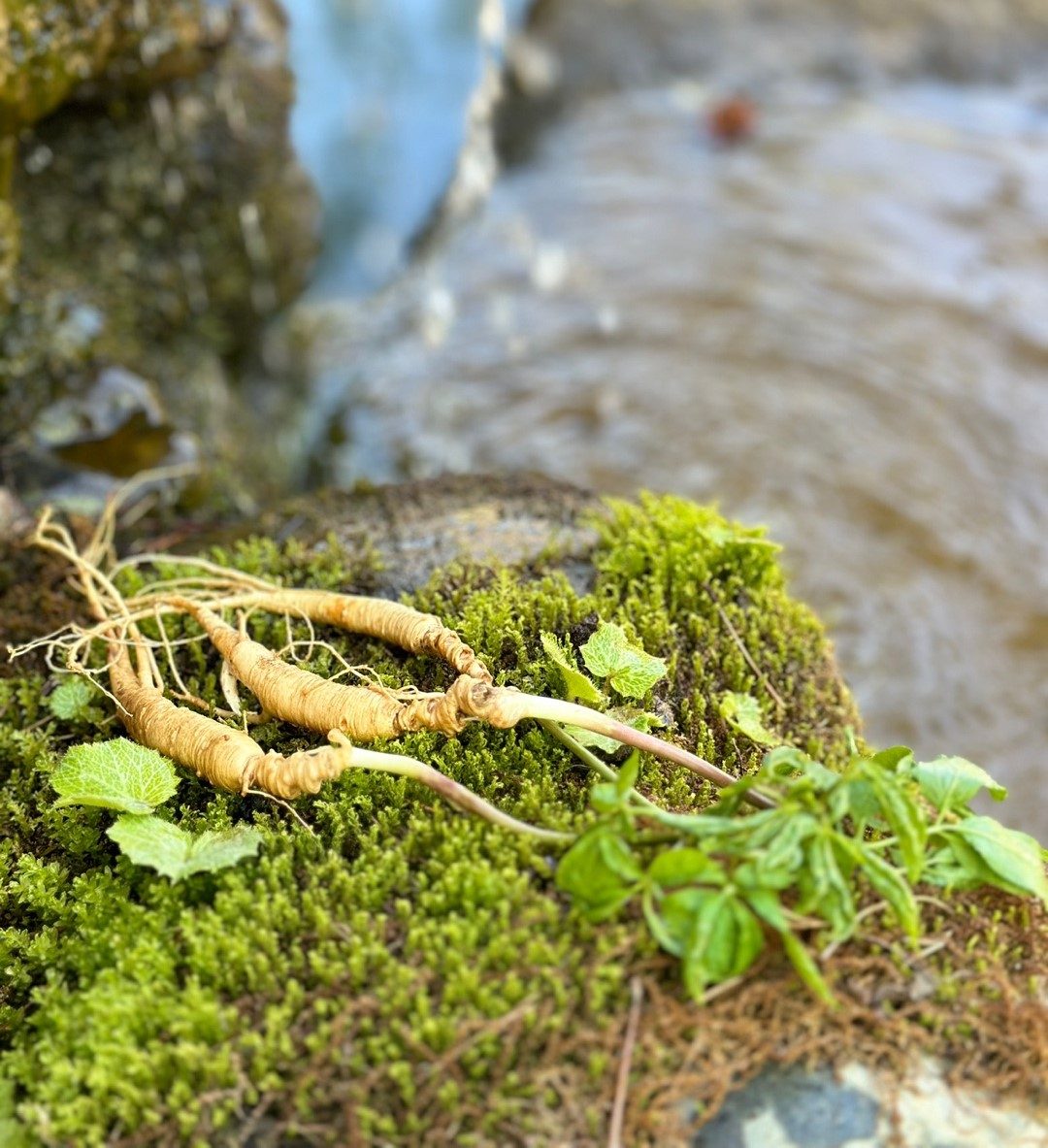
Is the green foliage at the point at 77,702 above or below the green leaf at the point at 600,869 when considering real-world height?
above

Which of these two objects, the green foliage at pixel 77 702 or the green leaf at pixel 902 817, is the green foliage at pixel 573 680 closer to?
the green leaf at pixel 902 817

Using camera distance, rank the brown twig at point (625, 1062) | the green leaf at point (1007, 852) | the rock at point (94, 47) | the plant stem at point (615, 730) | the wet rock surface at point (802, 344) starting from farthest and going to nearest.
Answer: the wet rock surface at point (802, 344)
the rock at point (94, 47)
the plant stem at point (615, 730)
the green leaf at point (1007, 852)
the brown twig at point (625, 1062)

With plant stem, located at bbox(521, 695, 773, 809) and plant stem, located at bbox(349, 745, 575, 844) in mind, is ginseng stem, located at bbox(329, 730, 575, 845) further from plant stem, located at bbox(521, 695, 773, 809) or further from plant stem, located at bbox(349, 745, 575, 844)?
plant stem, located at bbox(521, 695, 773, 809)

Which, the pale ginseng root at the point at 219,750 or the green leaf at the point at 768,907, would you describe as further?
the pale ginseng root at the point at 219,750

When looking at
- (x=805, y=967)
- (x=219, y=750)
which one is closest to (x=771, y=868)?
(x=805, y=967)

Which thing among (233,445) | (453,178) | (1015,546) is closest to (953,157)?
(453,178)

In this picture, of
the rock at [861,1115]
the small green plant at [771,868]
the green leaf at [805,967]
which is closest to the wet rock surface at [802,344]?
the small green plant at [771,868]

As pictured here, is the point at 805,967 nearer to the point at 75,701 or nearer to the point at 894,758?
the point at 894,758
